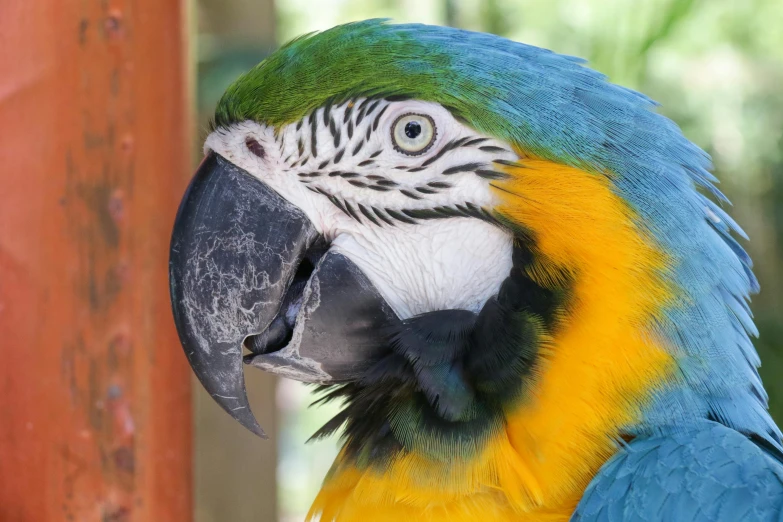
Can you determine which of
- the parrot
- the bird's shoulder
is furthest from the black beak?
the bird's shoulder

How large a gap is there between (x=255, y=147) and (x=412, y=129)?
0.30 metres

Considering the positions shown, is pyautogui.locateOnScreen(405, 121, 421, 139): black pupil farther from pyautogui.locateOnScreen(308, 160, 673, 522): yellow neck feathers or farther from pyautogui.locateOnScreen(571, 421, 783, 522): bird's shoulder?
pyautogui.locateOnScreen(571, 421, 783, 522): bird's shoulder

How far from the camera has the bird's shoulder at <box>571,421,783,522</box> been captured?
1.05 metres

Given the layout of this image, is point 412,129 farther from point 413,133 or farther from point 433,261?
point 433,261

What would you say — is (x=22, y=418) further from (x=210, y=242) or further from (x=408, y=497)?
(x=408, y=497)

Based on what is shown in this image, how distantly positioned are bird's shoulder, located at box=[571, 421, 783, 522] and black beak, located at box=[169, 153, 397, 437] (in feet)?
1.50

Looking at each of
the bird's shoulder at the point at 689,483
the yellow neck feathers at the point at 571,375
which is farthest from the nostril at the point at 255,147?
the bird's shoulder at the point at 689,483

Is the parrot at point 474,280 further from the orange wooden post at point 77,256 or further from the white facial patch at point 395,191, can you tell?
the orange wooden post at point 77,256

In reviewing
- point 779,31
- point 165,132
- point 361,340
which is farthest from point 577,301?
point 779,31

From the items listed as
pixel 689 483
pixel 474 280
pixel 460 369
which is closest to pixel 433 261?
pixel 474 280

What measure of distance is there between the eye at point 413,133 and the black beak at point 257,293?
226 mm

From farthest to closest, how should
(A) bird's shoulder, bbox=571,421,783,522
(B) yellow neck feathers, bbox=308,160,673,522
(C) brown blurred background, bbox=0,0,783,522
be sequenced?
(C) brown blurred background, bbox=0,0,783,522, (B) yellow neck feathers, bbox=308,160,673,522, (A) bird's shoulder, bbox=571,421,783,522

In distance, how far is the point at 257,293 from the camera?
1.20 metres

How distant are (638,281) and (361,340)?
498mm
